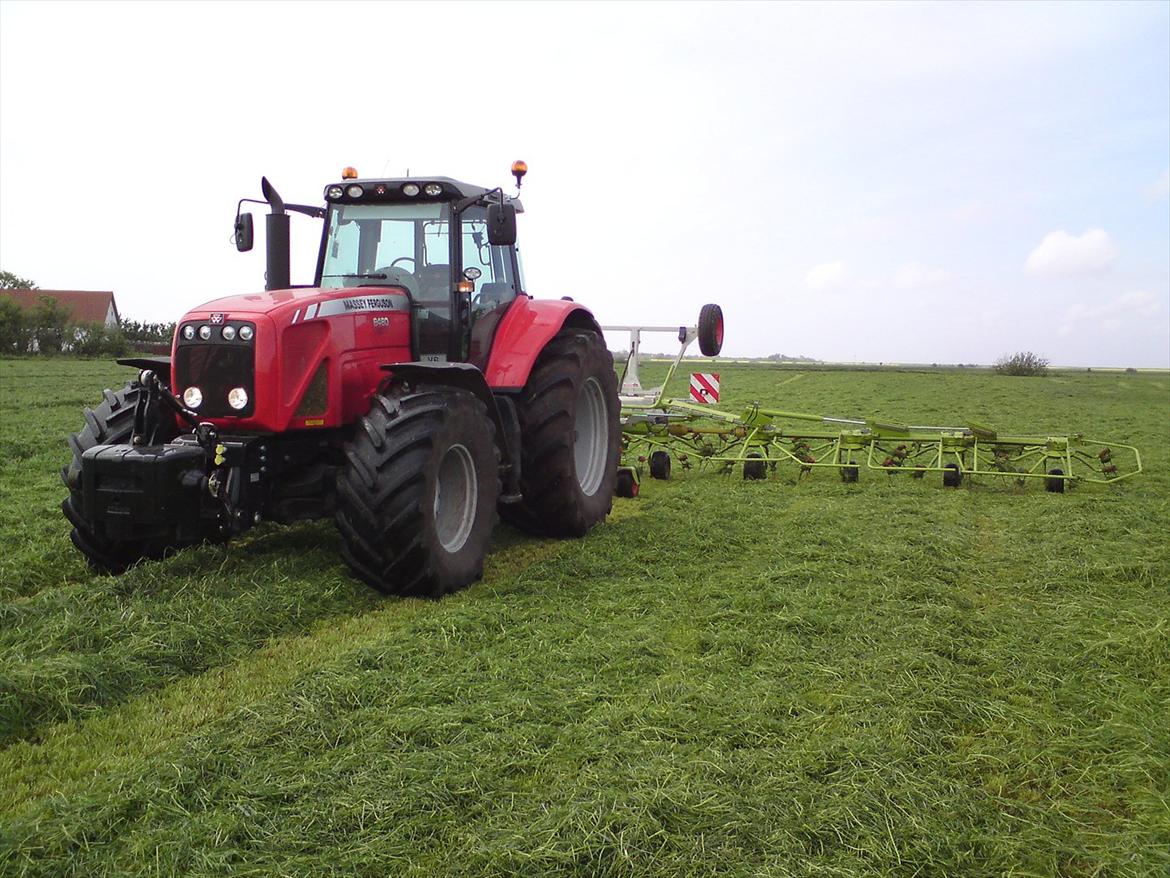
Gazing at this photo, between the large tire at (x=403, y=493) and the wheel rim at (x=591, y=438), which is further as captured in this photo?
the wheel rim at (x=591, y=438)

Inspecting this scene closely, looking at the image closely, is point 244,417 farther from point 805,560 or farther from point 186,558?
point 805,560

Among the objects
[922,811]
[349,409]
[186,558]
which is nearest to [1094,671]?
[922,811]

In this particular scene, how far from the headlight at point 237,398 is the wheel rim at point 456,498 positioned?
1.20m

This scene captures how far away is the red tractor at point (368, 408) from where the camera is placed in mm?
5410

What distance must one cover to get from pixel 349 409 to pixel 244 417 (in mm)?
771

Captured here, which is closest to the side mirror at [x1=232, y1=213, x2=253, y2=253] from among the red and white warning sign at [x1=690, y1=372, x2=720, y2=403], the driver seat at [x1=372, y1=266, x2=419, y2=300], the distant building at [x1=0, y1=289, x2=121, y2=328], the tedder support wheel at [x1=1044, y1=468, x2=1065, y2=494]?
the driver seat at [x1=372, y1=266, x2=419, y2=300]

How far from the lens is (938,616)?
5.57 m

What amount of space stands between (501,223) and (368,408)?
1.40 meters

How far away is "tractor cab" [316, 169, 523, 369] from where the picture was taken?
22.0 feet

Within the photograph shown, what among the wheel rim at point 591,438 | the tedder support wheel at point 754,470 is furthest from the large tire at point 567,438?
the tedder support wheel at point 754,470

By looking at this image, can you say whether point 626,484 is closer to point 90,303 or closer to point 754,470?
point 754,470

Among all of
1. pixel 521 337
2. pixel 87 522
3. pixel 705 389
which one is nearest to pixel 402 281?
pixel 521 337

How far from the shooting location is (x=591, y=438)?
330 inches

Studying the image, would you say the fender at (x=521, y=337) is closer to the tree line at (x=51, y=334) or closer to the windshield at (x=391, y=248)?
the windshield at (x=391, y=248)
